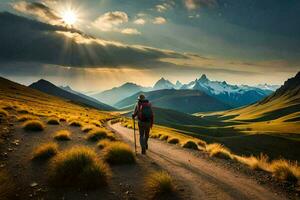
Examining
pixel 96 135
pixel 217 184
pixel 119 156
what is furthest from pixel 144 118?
pixel 217 184

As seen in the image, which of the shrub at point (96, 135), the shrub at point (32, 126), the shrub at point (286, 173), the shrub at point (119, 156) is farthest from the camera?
the shrub at point (32, 126)

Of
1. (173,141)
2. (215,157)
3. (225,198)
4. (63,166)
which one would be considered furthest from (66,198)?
(173,141)

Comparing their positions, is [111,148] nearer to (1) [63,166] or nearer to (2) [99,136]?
(1) [63,166]

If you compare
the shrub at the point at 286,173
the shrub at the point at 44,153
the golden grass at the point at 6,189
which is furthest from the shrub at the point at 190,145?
the golden grass at the point at 6,189

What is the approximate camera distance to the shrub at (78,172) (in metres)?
9.66


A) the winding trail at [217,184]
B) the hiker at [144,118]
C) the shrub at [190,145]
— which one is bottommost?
the shrub at [190,145]

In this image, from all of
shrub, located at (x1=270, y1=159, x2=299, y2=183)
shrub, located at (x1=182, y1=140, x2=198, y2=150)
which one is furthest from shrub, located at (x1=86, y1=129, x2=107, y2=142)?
shrub, located at (x1=270, y1=159, x2=299, y2=183)

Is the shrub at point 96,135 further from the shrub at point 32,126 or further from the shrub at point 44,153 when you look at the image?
the shrub at point 44,153

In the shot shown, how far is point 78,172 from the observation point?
10148mm

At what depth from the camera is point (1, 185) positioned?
8.33 metres

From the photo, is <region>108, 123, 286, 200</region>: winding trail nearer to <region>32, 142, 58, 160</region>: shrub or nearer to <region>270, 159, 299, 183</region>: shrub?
<region>270, 159, 299, 183</region>: shrub

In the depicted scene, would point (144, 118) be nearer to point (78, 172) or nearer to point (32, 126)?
point (78, 172)

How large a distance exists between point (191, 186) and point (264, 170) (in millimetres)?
7531

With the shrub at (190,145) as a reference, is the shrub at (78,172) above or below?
above
